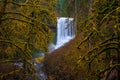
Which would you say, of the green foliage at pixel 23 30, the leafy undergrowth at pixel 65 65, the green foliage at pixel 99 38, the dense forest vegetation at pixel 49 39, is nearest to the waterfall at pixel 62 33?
the dense forest vegetation at pixel 49 39

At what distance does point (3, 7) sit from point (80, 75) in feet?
34.8

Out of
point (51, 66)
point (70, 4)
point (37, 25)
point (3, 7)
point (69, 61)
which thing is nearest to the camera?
point (3, 7)

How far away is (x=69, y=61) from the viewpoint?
21.0 m

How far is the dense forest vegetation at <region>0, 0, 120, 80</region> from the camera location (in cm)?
849

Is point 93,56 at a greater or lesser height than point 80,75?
greater

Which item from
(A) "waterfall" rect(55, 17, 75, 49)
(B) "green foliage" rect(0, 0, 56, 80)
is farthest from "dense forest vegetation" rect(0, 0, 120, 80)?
(A) "waterfall" rect(55, 17, 75, 49)

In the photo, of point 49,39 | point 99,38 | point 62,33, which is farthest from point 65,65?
point 62,33

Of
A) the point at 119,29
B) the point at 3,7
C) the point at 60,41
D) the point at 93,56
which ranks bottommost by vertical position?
the point at 60,41

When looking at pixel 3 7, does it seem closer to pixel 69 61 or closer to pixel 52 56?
pixel 69 61

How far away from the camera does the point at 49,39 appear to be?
38.9 ft

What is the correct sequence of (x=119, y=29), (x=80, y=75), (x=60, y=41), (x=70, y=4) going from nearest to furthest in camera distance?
1. (x=119, y=29)
2. (x=80, y=75)
3. (x=70, y=4)
4. (x=60, y=41)

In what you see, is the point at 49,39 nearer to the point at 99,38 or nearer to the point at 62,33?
the point at 99,38

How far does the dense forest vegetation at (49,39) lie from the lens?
8.49 m

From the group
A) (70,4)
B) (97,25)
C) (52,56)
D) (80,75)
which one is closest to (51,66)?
(52,56)
